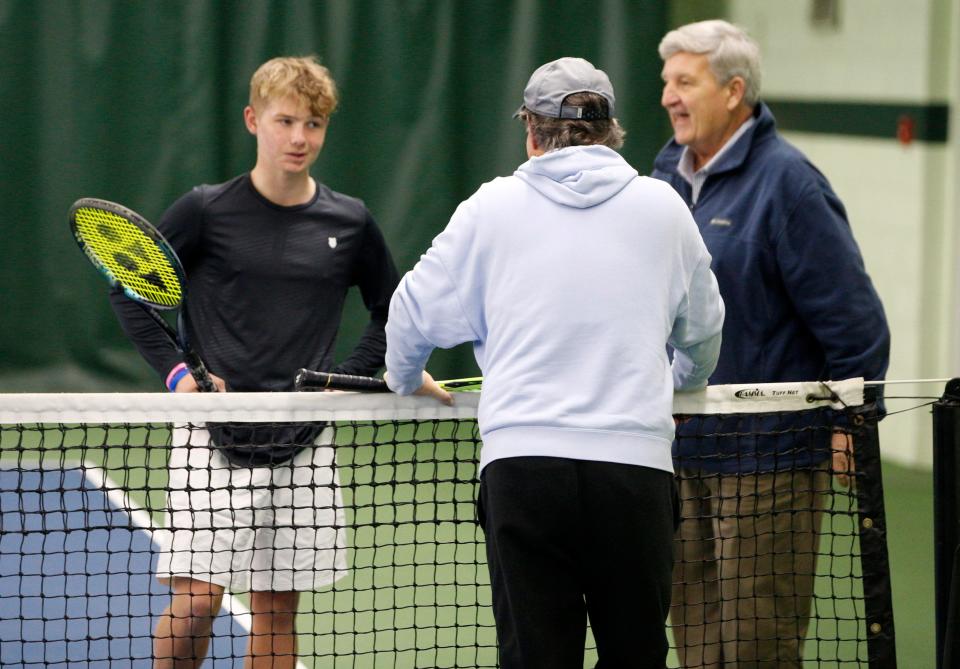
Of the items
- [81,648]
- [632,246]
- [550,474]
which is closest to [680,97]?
[632,246]

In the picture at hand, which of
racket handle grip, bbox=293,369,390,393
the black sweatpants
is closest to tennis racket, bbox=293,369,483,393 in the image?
racket handle grip, bbox=293,369,390,393

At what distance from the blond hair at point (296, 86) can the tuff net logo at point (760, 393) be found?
992 millimetres

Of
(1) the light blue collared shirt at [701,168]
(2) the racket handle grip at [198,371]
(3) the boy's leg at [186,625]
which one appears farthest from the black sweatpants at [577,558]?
(1) the light blue collared shirt at [701,168]

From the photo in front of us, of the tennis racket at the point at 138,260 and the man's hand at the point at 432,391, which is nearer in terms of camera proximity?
the man's hand at the point at 432,391

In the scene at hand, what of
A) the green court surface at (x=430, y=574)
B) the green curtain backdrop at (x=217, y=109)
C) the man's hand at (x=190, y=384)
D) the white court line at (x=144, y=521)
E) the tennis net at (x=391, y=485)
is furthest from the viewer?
the green curtain backdrop at (x=217, y=109)

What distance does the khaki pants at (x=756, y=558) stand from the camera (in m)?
2.67

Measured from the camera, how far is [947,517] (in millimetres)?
2371

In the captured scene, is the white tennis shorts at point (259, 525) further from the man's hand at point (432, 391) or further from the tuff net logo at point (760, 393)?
the tuff net logo at point (760, 393)

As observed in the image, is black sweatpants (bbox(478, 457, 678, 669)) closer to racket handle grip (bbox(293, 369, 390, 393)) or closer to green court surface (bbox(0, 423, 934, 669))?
racket handle grip (bbox(293, 369, 390, 393))

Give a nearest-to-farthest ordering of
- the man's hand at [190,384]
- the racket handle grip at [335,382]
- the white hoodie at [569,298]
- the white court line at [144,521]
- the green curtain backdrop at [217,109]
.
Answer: the white hoodie at [569,298], the racket handle grip at [335,382], the man's hand at [190,384], the white court line at [144,521], the green curtain backdrop at [217,109]

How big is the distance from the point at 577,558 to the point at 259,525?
0.86 metres

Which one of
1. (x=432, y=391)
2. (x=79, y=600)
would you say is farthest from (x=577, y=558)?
(x=79, y=600)

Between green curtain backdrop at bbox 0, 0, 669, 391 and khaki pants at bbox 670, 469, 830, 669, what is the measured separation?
3870 mm

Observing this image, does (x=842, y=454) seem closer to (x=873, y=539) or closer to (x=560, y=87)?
(x=873, y=539)
